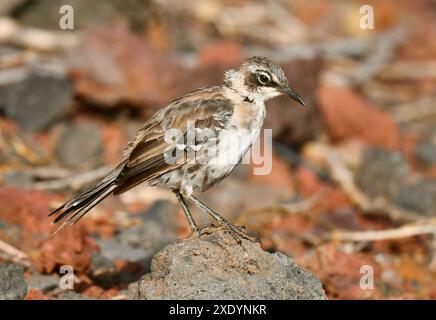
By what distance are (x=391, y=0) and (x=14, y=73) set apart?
1066cm

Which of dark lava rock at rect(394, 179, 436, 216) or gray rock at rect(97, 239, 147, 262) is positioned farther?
dark lava rock at rect(394, 179, 436, 216)

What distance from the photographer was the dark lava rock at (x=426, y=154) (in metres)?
14.1

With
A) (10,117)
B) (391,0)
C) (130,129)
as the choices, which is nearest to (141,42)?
(130,129)

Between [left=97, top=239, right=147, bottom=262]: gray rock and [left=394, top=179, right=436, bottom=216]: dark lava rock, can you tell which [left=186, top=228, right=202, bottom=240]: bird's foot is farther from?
[left=394, top=179, right=436, bottom=216]: dark lava rock

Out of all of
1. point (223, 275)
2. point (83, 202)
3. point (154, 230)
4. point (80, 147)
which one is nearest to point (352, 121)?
point (80, 147)

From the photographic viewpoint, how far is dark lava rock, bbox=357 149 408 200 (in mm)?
12430

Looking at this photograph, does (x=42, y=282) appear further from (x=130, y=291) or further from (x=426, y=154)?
(x=426, y=154)

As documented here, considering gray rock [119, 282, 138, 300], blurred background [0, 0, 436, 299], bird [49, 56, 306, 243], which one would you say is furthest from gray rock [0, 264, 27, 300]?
gray rock [119, 282, 138, 300]

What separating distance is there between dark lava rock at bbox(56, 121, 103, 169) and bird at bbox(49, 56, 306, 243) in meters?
3.88

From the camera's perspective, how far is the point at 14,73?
13.0 m

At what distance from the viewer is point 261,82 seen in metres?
8.46
